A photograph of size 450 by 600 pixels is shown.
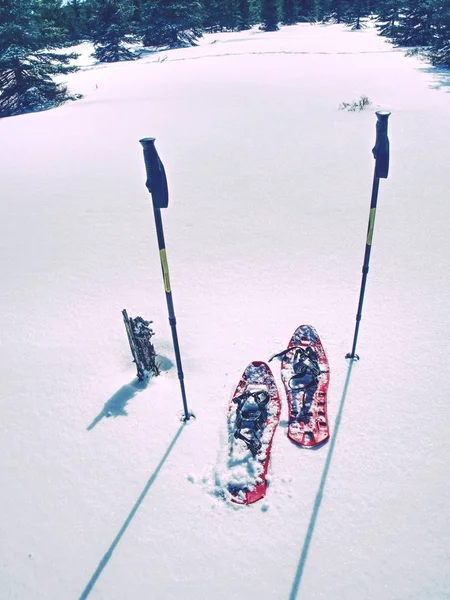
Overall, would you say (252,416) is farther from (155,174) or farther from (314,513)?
(155,174)

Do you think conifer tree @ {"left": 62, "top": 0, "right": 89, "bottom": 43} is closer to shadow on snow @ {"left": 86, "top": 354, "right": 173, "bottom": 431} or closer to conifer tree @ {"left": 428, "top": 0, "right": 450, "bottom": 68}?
conifer tree @ {"left": 428, "top": 0, "right": 450, "bottom": 68}

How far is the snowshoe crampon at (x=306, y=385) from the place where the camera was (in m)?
4.67

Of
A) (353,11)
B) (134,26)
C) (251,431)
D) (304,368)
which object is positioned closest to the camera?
(251,431)

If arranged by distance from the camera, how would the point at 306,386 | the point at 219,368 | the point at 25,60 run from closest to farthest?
the point at 306,386 → the point at 219,368 → the point at 25,60

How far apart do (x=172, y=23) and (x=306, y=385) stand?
139ft

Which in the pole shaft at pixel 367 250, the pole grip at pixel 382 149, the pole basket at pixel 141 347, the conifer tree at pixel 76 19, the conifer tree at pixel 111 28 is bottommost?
the pole basket at pixel 141 347

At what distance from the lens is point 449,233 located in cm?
853

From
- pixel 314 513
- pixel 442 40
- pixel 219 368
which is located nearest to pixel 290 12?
pixel 442 40

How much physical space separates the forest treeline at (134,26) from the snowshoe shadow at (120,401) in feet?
66.1

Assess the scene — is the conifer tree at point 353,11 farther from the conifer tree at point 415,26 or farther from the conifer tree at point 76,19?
the conifer tree at point 76,19

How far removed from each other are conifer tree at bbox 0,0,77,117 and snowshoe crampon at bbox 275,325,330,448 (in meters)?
20.4

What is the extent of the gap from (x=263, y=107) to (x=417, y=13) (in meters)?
22.2

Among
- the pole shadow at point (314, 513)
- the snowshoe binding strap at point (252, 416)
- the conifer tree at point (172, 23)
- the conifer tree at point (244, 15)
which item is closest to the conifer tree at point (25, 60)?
the conifer tree at point (172, 23)

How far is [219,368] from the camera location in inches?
223
